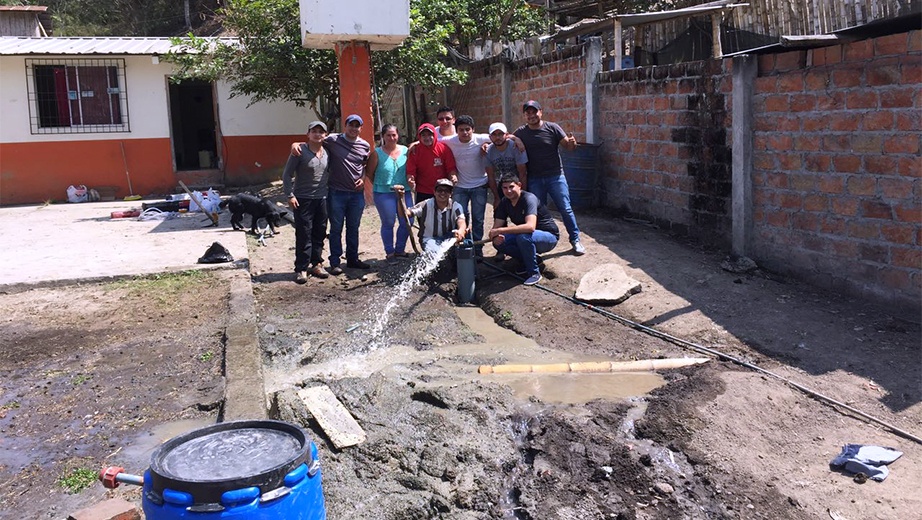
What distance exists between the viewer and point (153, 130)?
1670 cm

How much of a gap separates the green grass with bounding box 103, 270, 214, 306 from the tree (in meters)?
4.80

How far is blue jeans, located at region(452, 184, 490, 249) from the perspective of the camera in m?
8.51

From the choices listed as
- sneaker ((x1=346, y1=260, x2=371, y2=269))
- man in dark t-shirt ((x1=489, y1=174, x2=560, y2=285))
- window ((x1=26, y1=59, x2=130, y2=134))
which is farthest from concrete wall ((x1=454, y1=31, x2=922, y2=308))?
window ((x1=26, y1=59, x2=130, y2=134))

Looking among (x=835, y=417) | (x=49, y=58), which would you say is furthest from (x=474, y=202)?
(x=49, y=58)

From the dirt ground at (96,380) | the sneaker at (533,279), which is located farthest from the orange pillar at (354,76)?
the sneaker at (533,279)

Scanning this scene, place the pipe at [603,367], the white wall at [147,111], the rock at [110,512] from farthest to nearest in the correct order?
the white wall at [147,111] → the pipe at [603,367] → the rock at [110,512]

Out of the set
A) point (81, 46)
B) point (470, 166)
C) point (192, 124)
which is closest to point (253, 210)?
point (470, 166)

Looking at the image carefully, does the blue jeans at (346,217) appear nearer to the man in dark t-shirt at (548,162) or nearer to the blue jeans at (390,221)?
the blue jeans at (390,221)

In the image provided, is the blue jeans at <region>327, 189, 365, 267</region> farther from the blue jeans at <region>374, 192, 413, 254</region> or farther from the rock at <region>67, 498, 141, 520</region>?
the rock at <region>67, 498, 141, 520</region>

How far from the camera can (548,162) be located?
8453 millimetres

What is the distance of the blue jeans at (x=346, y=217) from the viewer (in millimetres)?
8523

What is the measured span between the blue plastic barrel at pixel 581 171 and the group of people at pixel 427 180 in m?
1.66

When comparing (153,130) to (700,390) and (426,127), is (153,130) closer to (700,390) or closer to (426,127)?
(426,127)

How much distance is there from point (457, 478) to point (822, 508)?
178cm
